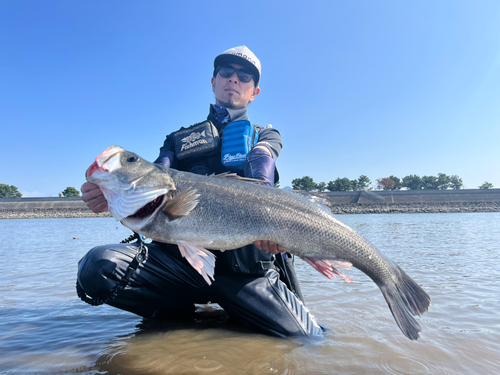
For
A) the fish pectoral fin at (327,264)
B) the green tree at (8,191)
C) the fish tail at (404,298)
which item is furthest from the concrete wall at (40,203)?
the fish tail at (404,298)

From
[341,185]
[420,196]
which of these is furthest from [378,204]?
[341,185]

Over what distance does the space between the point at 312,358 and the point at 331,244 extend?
3.35ft

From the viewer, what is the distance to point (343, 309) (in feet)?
13.9

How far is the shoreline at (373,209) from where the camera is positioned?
55.2m

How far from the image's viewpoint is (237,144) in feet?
13.4

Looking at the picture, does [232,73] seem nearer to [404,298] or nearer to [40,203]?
[404,298]

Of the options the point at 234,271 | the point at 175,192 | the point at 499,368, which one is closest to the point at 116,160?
the point at 175,192

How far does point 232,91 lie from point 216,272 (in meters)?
2.75

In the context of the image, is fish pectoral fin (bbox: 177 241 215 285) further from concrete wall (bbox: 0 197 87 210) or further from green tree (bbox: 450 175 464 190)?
green tree (bbox: 450 175 464 190)

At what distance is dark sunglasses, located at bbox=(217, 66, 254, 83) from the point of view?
185 inches

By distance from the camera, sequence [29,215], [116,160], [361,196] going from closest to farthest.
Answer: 1. [116,160]
2. [29,215]
3. [361,196]

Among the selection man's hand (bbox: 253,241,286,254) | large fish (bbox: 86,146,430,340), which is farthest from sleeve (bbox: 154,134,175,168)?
man's hand (bbox: 253,241,286,254)

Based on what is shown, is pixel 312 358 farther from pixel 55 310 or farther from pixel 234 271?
pixel 55 310

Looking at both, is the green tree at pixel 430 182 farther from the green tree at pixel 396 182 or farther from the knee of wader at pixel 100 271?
the knee of wader at pixel 100 271
